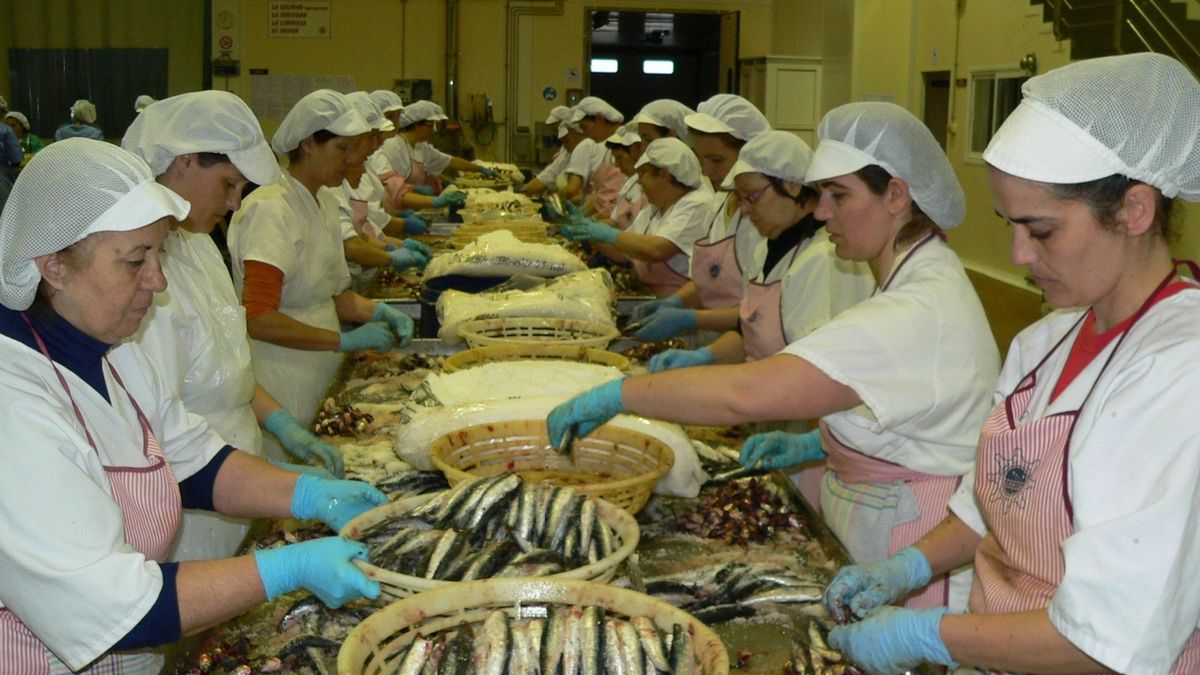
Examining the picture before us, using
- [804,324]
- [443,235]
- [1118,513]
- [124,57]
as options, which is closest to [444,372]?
[804,324]

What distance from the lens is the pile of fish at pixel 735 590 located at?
7.86ft

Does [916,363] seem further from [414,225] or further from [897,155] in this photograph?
[414,225]

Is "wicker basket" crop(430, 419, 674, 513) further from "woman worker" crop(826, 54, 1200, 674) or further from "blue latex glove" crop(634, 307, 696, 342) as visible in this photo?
"blue latex glove" crop(634, 307, 696, 342)

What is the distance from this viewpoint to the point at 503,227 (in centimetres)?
734

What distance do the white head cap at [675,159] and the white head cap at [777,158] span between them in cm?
215

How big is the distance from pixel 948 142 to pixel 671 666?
11.4m

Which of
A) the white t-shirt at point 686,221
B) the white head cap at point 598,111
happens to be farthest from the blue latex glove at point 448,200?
the white t-shirt at point 686,221

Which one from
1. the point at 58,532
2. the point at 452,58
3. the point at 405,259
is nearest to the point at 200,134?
the point at 58,532

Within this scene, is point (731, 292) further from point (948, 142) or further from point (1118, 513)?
point (948, 142)

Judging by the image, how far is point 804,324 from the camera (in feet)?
12.4

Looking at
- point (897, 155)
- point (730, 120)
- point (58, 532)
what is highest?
point (730, 120)

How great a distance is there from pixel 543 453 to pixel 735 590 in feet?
2.80

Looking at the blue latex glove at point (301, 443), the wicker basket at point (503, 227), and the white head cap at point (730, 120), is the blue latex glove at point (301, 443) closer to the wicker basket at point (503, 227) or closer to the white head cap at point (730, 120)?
the white head cap at point (730, 120)

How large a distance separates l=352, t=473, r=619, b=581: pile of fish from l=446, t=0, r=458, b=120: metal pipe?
44.4 ft
